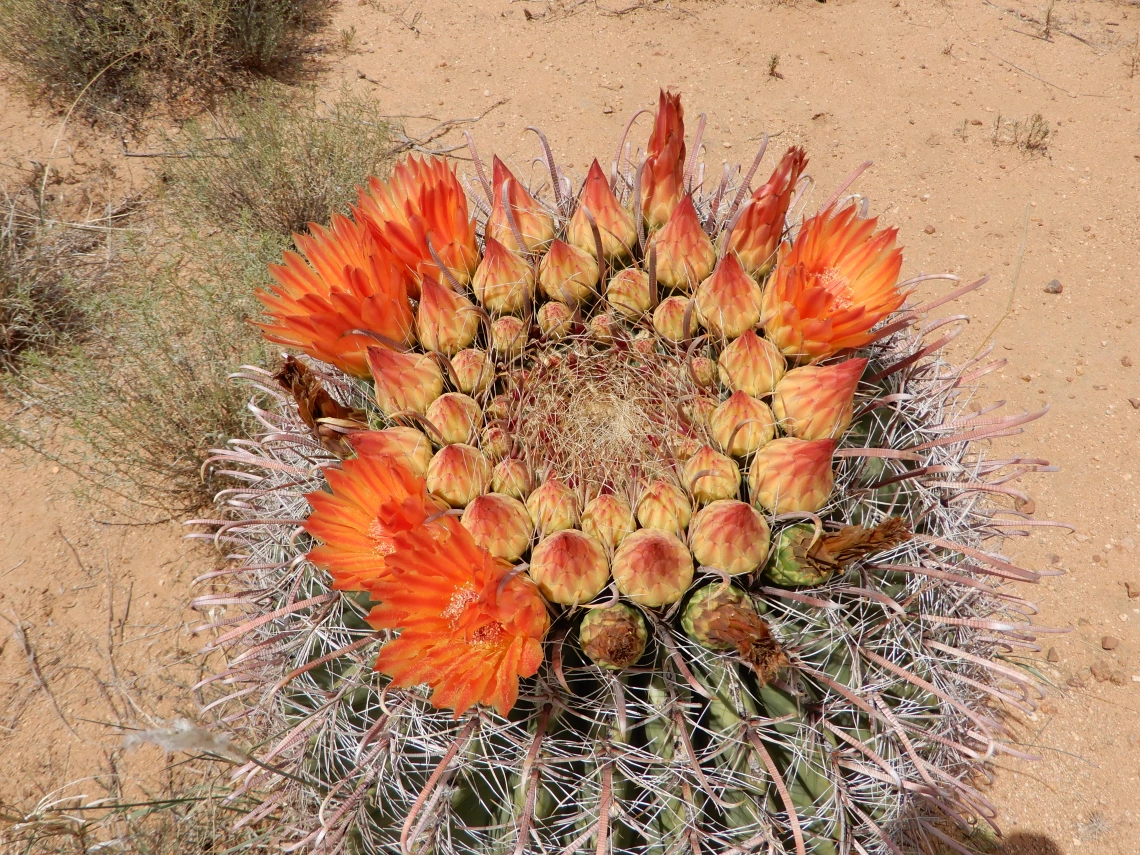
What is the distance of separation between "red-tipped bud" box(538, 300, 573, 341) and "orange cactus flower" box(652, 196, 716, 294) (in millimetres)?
192

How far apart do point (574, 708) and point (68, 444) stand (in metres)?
2.83

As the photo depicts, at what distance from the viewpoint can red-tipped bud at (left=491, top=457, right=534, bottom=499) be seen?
3.91 feet

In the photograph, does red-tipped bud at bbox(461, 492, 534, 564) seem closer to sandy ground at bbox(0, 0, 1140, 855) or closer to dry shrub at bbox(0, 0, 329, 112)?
sandy ground at bbox(0, 0, 1140, 855)

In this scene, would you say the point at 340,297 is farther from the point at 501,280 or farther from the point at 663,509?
the point at 663,509

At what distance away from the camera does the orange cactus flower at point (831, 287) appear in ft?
4.05

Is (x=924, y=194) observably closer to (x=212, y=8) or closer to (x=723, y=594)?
(x=723, y=594)

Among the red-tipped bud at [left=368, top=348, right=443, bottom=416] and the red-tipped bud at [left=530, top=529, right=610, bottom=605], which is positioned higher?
the red-tipped bud at [left=368, top=348, right=443, bottom=416]

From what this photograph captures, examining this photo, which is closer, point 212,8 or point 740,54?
point 212,8

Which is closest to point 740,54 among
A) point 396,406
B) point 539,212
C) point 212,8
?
point 212,8

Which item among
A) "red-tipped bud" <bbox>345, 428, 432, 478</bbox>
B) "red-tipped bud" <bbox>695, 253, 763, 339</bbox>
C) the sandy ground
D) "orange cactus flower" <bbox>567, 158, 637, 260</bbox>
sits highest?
"orange cactus flower" <bbox>567, 158, 637, 260</bbox>

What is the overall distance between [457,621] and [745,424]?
53 centimetres

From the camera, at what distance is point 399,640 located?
105 centimetres

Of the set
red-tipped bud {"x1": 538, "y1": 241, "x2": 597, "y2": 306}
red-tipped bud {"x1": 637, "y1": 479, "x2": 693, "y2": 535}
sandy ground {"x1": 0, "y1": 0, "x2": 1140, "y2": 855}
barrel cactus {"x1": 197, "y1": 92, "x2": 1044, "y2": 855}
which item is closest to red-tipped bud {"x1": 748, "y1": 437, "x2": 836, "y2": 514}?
barrel cactus {"x1": 197, "y1": 92, "x2": 1044, "y2": 855}

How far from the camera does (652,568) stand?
1058mm
